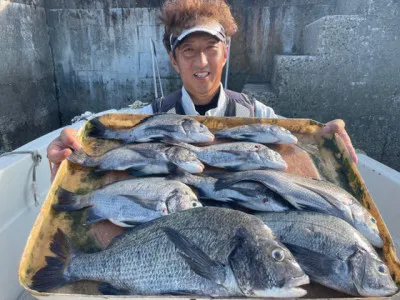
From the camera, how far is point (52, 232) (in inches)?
55.8

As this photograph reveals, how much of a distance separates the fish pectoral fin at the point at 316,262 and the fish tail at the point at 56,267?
0.93m

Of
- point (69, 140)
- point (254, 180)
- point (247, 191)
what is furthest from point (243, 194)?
point (69, 140)

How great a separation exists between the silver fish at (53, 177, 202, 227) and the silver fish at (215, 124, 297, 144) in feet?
2.21

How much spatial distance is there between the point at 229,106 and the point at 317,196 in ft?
5.00

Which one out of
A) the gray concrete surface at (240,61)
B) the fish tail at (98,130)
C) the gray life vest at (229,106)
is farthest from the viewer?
the gray concrete surface at (240,61)

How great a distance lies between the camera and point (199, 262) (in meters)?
1.12

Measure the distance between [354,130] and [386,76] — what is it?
865 mm

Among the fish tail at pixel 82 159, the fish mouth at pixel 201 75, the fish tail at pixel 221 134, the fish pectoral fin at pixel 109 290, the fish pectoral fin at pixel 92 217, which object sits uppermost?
the fish mouth at pixel 201 75

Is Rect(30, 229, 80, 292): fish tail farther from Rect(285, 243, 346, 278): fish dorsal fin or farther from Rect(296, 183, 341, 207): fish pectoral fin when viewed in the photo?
Rect(296, 183, 341, 207): fish pectoral fin

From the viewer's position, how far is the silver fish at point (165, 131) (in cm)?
202

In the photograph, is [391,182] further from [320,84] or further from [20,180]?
[20,180]

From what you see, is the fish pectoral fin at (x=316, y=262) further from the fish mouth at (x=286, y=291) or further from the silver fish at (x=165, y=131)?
the silver fish at (x=165, y=131)

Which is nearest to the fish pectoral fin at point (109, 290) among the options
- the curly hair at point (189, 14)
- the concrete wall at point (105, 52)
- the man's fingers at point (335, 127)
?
the man's fingers at point (335, 127)

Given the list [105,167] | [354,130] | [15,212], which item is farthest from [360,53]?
[15,212]
